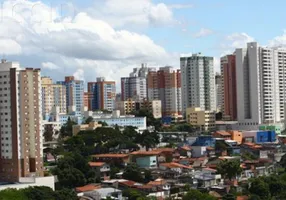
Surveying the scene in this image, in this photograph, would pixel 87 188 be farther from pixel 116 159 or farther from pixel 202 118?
pixel 202 118

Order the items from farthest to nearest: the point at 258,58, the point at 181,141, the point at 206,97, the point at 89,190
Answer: the point at 206,97, the point at 258,58, the point at 181,141, the point at 89,190

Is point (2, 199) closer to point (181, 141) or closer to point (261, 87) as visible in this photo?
point (181, 141)

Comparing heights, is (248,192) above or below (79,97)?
below

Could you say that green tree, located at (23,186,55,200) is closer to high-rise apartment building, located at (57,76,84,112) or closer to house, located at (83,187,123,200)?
house, located at (83,187,123,200)

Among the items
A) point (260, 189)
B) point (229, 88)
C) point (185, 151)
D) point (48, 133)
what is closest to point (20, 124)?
point (260, 189)

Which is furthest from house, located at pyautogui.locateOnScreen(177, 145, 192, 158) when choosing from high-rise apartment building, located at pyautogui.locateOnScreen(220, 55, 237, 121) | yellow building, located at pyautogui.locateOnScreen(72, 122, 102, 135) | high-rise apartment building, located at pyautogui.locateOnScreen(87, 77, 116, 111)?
high-rise apartment building, located at pyautogui.locateOnScreen(87, 77, 116, 111)

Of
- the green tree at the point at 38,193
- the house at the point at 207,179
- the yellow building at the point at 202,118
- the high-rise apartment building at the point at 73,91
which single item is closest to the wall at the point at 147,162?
the house at the point at 207,179

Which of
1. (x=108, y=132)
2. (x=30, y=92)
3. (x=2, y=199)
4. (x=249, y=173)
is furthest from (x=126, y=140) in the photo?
(x=2, y=199)
